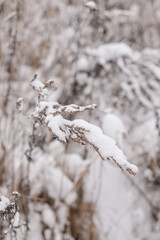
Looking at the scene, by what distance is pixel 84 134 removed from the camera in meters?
0.46

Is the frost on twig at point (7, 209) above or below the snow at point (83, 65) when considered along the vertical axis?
below

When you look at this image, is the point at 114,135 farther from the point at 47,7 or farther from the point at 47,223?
the point at 47,7

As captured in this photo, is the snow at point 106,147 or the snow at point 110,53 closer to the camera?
the snow at point 106,147

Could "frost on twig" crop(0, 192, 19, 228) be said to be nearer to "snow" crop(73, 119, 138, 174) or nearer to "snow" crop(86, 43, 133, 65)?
"snow" crop(73, 119, 138, 174)

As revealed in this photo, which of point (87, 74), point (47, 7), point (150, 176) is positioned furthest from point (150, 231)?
point (47, 7)

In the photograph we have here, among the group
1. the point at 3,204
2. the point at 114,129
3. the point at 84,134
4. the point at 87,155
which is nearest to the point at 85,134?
the point at 84,134

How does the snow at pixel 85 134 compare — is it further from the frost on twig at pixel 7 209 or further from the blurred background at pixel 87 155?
the blurred background at pixel 87 155

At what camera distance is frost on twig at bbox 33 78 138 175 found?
0.43 m

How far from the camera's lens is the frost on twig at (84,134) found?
0.43 m

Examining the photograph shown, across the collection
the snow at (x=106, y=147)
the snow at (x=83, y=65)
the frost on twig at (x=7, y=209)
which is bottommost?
the frost on twig at (x=7, y=209)

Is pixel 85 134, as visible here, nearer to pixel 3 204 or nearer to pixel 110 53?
pixel 3 204

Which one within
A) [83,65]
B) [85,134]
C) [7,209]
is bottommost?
[7,209]

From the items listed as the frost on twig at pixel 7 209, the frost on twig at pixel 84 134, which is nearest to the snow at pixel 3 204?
the frost on twig at pixel 7 209

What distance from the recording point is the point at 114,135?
1033mm
